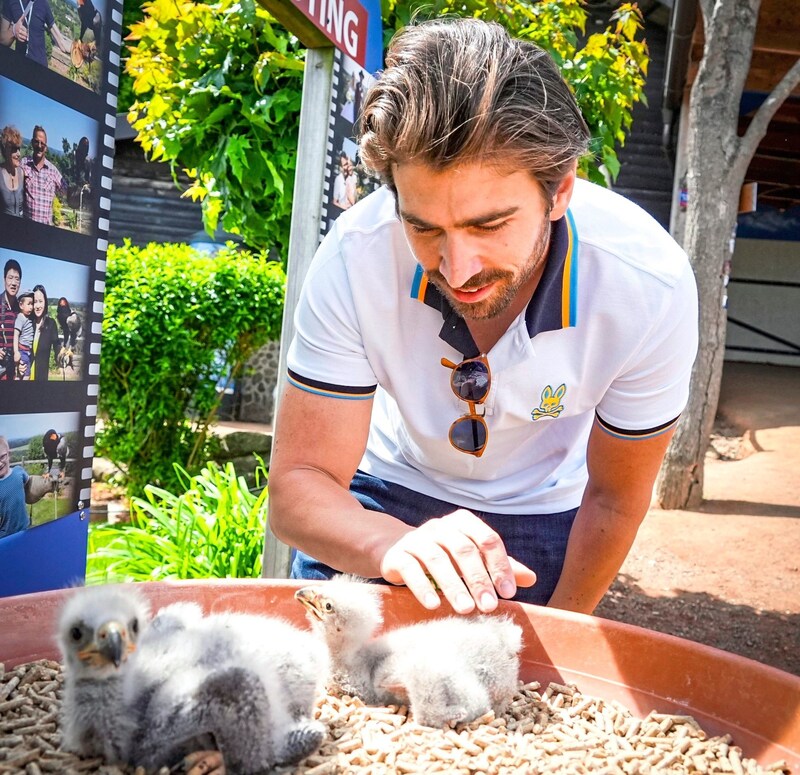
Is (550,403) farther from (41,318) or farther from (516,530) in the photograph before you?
(41,318)

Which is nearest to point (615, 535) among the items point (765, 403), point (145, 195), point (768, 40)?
point (768, 40)

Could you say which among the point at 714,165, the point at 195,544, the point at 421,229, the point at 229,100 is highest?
the point at 714,165

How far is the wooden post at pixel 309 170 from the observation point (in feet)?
9.87

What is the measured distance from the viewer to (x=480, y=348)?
2125 mm

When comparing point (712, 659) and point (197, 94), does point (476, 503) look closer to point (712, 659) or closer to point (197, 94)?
point (712, 659)

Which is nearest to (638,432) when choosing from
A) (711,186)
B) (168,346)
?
(711,186)

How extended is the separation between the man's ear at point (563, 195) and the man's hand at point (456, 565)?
29.0 inches

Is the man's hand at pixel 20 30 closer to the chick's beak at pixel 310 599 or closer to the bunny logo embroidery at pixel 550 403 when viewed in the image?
the chick's beak at pixel 310 599

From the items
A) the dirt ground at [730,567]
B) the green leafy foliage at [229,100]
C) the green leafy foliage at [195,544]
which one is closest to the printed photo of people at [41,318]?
the green leafy foliage at [195,544]

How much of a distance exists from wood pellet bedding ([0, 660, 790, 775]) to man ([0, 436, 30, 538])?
17.7 inches

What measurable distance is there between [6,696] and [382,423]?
4.35 ft

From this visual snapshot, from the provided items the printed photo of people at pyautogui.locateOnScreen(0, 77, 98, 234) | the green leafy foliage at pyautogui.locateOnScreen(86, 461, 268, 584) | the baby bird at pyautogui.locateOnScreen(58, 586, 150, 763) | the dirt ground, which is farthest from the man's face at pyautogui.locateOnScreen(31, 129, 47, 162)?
the dirt ground

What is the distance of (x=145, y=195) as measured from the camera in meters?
14.1

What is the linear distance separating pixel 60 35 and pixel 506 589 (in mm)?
1418
